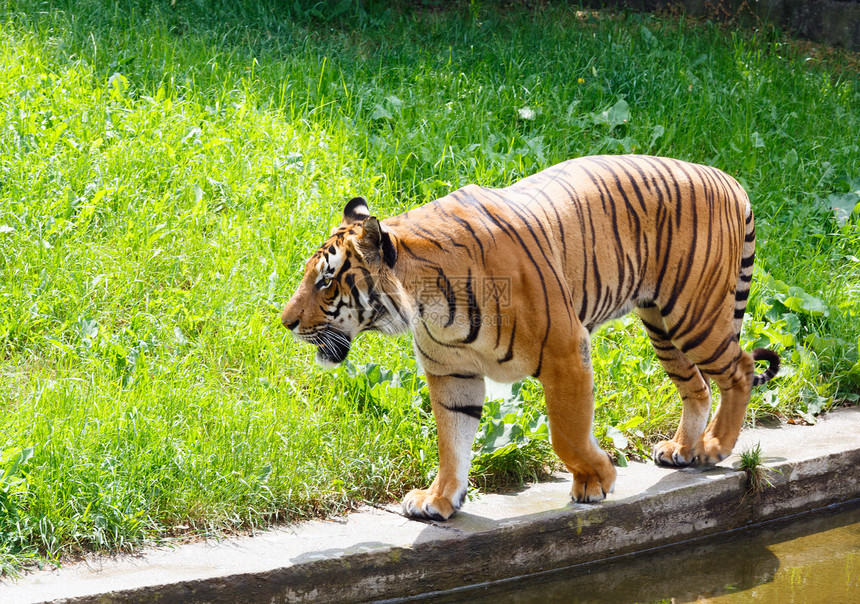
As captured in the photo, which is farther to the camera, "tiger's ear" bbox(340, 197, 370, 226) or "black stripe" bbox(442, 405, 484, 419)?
"black stripe" bbox(442, 405, 484, 419)

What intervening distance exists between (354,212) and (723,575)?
2039 mm

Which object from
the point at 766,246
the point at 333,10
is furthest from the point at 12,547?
the point at 333,10

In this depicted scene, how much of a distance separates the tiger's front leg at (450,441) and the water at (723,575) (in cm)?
32

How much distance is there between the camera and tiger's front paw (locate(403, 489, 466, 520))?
3.38m

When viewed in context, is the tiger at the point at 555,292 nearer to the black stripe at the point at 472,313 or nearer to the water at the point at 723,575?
the black stripe at the point at 472,313

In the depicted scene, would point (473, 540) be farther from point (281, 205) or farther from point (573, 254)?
point (281, 205)

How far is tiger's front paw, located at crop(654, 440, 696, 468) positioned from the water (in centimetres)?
34

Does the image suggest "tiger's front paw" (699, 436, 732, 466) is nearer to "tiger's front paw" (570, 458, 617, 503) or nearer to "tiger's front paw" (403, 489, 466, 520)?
"tiger's front paw" (570, 458, 617, 503)

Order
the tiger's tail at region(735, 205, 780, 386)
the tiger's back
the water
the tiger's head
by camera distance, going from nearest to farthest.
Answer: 1. the tiger's head
2. the tiger's back
3. the water
4. the tiger's tail at region(735, 205, 780, 386)

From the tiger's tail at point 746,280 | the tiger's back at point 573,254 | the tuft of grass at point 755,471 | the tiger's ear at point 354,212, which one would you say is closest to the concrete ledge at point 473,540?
the tuft of grass at point 755,471

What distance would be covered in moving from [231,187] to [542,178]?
221 centimetres

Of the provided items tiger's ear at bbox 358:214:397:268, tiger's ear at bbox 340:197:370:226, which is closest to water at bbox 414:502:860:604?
tiger's ear at bbox 358:214:397:268

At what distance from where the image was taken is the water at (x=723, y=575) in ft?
11.0

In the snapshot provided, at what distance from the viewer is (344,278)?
3068 mm
